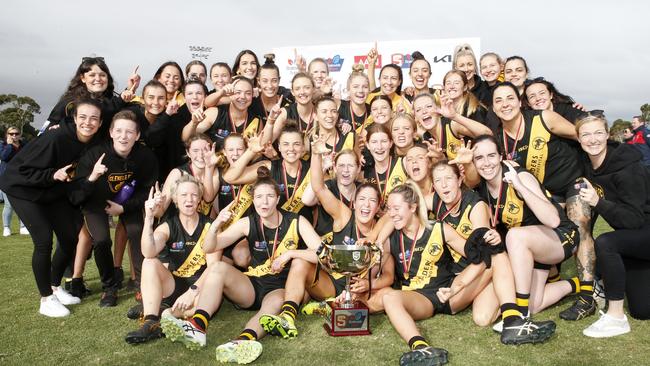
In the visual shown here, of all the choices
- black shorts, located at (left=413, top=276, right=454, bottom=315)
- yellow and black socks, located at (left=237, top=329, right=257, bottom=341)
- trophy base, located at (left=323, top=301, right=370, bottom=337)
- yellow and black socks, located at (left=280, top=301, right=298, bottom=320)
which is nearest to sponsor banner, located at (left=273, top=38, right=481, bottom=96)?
black shorts, located at (left=413, top=276, right=454, bottom=315)

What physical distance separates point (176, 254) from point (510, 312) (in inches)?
111

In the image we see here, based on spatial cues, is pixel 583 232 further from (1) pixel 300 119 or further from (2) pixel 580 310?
(1) pixel 300 119

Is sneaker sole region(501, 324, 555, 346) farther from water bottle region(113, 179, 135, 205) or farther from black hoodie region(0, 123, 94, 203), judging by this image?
black hoodie region(0, 123, 94, 203)

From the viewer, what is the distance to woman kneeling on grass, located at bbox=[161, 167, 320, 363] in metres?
3.94

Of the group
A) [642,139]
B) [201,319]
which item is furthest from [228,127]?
[642,139]

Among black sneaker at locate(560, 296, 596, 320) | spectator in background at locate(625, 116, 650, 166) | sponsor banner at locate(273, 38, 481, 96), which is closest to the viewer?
black sneaker at locate(560, 296, 596, 320)

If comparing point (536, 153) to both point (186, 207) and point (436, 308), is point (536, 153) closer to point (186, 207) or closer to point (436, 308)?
point (436, 308)

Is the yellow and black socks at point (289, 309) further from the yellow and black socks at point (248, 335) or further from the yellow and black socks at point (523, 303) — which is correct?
the yellow and black socks at point (523, 303)

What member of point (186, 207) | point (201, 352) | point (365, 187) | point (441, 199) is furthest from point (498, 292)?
point (186, 207)

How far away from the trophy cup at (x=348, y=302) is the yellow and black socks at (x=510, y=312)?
1014mm

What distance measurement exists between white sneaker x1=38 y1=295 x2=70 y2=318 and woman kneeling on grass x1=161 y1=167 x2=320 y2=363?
1526 millimetres

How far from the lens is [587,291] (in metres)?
4.31

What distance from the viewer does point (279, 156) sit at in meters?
5.64

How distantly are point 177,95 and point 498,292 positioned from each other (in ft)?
14.8
